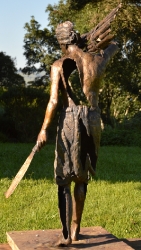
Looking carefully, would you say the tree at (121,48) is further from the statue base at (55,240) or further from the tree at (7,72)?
the statue base at (55,240)

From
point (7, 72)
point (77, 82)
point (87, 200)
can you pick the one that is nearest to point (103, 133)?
point (77, 82)

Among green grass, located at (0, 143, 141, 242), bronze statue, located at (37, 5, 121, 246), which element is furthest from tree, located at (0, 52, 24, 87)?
bronze statue, located at (37, 5, 121, 246)

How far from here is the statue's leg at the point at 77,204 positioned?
419cm

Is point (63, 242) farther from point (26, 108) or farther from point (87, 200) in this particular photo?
point (26, 108)

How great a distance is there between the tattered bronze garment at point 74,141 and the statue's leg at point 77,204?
0.35ft

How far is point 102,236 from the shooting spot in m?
4.52

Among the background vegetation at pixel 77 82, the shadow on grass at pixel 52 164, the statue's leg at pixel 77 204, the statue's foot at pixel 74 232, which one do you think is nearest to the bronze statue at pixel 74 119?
the statue's leg at pixel 77 204

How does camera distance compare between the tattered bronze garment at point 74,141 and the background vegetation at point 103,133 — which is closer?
the tattered bronze garment at point 74,141

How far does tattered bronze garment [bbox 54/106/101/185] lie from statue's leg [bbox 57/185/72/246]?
81 millimetres

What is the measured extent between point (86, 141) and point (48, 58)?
88.8 feet

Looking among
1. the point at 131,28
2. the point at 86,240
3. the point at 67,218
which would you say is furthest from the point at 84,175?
the point at 131,28

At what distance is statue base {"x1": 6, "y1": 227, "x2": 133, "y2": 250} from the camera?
413 cm

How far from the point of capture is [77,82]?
2255 cm

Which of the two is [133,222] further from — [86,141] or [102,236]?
[86,141]
